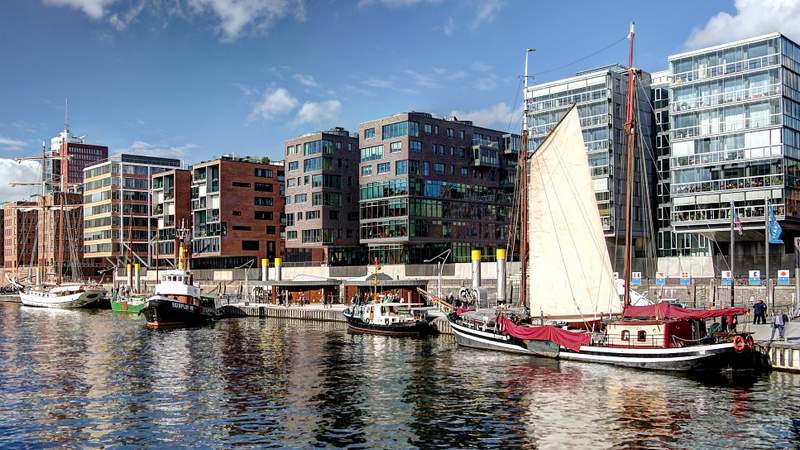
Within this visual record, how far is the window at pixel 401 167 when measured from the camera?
12640 centimetres

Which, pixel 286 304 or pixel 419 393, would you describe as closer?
pixel 419 393

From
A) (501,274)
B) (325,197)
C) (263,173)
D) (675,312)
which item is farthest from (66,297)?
(675,312)

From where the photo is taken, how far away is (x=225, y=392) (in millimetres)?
46375

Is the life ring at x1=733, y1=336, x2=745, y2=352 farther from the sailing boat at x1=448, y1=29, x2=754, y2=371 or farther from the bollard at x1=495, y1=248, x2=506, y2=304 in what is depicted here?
the bollard at x1=495, y1=248, x2=506, y2=304

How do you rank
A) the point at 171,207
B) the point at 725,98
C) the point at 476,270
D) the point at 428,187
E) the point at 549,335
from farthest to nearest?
the point at 171,207 < the point at 428,187 < the point at 725,98 < the point at 476,270 < the point at 549,335

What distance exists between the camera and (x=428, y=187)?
424 ft

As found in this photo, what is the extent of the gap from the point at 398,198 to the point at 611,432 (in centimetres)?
9381

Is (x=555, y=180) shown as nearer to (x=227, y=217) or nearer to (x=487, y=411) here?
(x=487, y=411)

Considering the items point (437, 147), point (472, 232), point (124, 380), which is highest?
point (437, 147)

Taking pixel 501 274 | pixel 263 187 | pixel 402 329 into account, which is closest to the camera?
pixel 402 329

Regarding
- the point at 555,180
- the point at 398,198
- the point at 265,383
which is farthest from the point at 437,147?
the point at 265,383

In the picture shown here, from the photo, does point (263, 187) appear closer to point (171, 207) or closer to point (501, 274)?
point (171, 207)

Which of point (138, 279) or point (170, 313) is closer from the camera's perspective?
point (170, 313)

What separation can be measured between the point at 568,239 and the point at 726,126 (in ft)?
158
